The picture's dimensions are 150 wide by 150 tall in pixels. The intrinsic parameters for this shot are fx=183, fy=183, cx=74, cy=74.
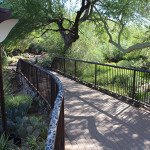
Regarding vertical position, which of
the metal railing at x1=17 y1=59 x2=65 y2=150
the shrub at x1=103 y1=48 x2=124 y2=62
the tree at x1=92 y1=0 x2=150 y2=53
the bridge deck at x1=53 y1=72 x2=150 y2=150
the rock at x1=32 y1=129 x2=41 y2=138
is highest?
the tree at x1=92 y1=0 x2=150 y2=53

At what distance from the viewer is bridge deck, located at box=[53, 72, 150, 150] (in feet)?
10.8

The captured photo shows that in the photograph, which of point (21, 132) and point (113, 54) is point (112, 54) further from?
point (21, 132)

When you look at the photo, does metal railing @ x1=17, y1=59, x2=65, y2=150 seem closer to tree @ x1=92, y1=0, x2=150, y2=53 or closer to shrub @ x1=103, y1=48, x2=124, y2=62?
tree @ x1=92, y1=0, x2=150, y2=53

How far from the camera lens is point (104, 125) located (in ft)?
13.4

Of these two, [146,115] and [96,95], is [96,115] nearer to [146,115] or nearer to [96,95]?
[146,115]

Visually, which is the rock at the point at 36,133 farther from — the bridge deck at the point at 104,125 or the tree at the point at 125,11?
the tree at the point at 125,11

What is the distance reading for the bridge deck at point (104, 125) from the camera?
3.30 metres

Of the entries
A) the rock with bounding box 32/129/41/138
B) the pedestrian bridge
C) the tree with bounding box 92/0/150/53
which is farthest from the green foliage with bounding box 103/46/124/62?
the rock with bounding box 32/129/41/138

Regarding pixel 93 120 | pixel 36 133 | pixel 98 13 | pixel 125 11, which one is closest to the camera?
A: pixel 36 133

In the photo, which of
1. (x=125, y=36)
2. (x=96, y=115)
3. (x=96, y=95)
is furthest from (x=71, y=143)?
(x=125, y=36)

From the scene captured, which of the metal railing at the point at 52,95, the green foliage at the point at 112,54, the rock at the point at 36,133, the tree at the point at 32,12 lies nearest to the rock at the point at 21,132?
the rock at the point at 36,133

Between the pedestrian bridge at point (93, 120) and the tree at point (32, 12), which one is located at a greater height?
the tree at point (32, 12)

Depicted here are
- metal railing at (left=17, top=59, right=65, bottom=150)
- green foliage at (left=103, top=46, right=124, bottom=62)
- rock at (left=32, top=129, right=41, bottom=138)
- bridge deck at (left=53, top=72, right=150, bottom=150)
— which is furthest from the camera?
green foliage at (left=103, top=46, right=124, bottom=62)

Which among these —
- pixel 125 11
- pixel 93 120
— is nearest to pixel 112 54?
pixel 125 11
